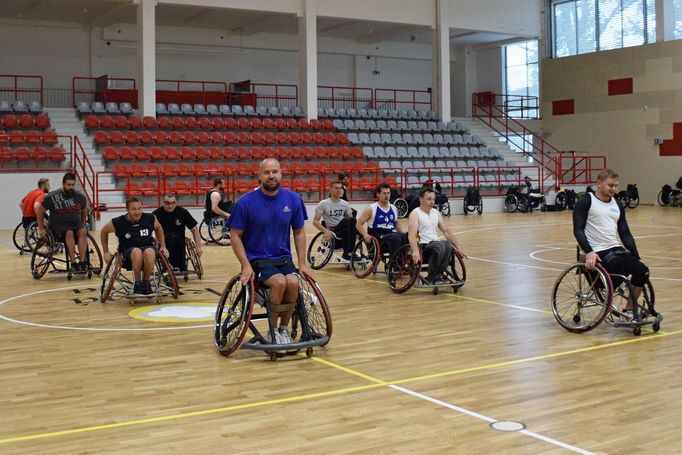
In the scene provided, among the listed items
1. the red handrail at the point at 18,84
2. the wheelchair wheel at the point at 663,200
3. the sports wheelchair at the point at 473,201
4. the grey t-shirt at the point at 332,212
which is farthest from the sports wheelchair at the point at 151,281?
the wheelchair wheel at the point at 663,200

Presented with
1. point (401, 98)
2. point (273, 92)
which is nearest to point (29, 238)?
point (273, 92)

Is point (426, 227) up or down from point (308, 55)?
down

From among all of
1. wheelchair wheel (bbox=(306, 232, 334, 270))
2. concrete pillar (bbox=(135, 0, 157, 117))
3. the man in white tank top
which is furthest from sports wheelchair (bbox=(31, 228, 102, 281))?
concrete pillar (bbox=(135, 0, 157, 117))

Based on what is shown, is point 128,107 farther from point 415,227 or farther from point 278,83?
point 415,227

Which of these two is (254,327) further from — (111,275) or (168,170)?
(168,170)

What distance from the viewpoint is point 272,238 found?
6.06m

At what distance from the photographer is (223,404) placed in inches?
188

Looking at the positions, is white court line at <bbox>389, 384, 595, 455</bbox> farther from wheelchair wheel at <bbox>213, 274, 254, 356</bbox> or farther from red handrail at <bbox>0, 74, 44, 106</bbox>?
red handrail at <bbox>0, 74, 44, 106</bbox>

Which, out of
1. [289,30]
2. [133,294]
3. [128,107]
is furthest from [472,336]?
[289,30]

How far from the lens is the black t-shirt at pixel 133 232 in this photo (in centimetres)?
841

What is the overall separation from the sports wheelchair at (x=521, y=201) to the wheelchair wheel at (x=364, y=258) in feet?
45.9

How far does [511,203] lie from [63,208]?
1612 cm

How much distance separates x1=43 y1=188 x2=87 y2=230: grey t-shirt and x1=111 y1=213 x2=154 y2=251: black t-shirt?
2004mm

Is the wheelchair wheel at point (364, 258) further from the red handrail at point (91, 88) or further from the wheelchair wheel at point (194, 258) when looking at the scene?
the red handrail at point (91, 88)
